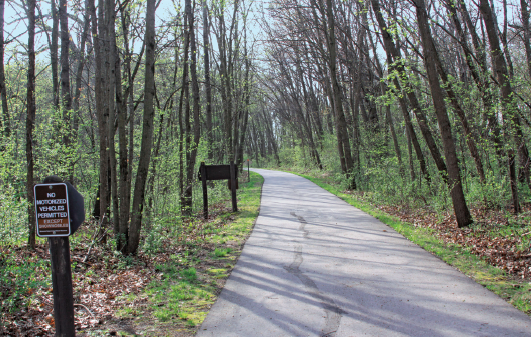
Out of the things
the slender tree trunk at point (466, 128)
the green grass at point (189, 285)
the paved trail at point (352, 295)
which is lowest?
the green grass at point (189, 285)

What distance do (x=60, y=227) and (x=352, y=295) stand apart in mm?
3448

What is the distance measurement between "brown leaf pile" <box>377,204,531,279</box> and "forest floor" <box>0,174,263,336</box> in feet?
14.6

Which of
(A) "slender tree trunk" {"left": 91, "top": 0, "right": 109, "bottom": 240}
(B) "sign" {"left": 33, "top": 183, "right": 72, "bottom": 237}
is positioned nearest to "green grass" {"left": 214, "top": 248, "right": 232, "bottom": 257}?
(A) "slender tree trunk" {"left": 91, "top": 0, "right": 109, "bottom": 240}

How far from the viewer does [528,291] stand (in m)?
4.34

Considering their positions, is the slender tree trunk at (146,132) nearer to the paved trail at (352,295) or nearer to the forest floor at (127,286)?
the forest floor at (127,286)

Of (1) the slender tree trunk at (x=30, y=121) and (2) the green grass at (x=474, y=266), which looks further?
(1) the slender tree trunk at (x=30, y=121)


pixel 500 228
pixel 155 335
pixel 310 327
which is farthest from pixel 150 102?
pixel 500 228

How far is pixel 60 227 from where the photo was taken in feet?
9.06

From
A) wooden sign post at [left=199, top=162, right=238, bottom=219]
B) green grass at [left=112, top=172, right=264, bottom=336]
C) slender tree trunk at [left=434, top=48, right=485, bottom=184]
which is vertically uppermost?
slender tree trunk at [left=434, top=48, right=485, bottom=184]

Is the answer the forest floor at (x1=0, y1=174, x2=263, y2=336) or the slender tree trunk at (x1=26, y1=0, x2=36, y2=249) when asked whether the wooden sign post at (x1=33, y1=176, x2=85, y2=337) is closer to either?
the forest floor at (x1=0, y1=174, x2=263, y2=336)

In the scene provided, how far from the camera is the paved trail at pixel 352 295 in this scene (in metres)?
3.62

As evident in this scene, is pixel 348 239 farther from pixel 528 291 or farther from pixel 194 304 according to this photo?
pixel 194 304

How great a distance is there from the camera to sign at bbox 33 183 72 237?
2.75 metres

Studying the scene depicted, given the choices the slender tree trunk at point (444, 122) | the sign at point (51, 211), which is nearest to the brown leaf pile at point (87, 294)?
the sign at point (51, 211)
